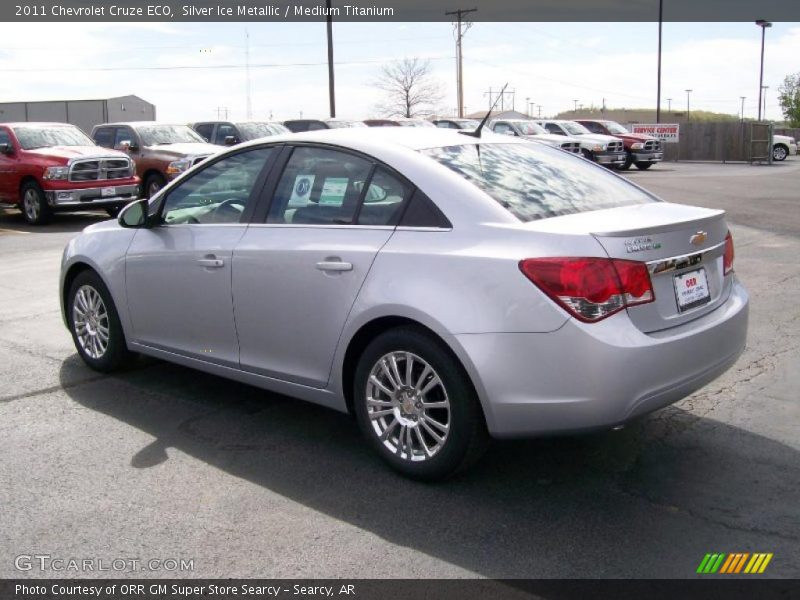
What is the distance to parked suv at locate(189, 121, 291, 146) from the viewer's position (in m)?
22.6

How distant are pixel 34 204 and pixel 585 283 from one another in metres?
14.6

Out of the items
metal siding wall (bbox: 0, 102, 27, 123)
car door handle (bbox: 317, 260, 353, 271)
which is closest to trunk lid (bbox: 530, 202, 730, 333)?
car door handle (bbox: 317, 260, 353, 271)

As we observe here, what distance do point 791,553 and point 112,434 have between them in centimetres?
354

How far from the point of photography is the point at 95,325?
6.16 meters

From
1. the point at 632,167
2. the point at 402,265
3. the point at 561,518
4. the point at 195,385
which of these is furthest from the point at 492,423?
the point at 632,167

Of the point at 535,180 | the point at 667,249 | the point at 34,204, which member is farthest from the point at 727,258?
the point at 34,204

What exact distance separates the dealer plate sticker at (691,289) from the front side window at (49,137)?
15146 millimetres

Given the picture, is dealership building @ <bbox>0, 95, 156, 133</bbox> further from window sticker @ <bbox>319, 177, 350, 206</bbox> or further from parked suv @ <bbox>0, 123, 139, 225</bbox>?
window sticker @ <bbox>319, 177, 350, 206</bbox>

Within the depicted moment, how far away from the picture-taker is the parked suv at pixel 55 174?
15.9 m

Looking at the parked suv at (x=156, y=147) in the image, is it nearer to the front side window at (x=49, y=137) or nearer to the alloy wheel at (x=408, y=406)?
the front side window at (x=49, y=137)

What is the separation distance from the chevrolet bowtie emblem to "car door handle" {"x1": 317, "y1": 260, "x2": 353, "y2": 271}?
65.2 inches

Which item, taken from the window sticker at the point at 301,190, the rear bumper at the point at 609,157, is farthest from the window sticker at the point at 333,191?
the rear bumper at the point at 609,157

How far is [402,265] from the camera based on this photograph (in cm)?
418

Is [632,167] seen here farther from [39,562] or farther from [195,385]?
[39,562]
